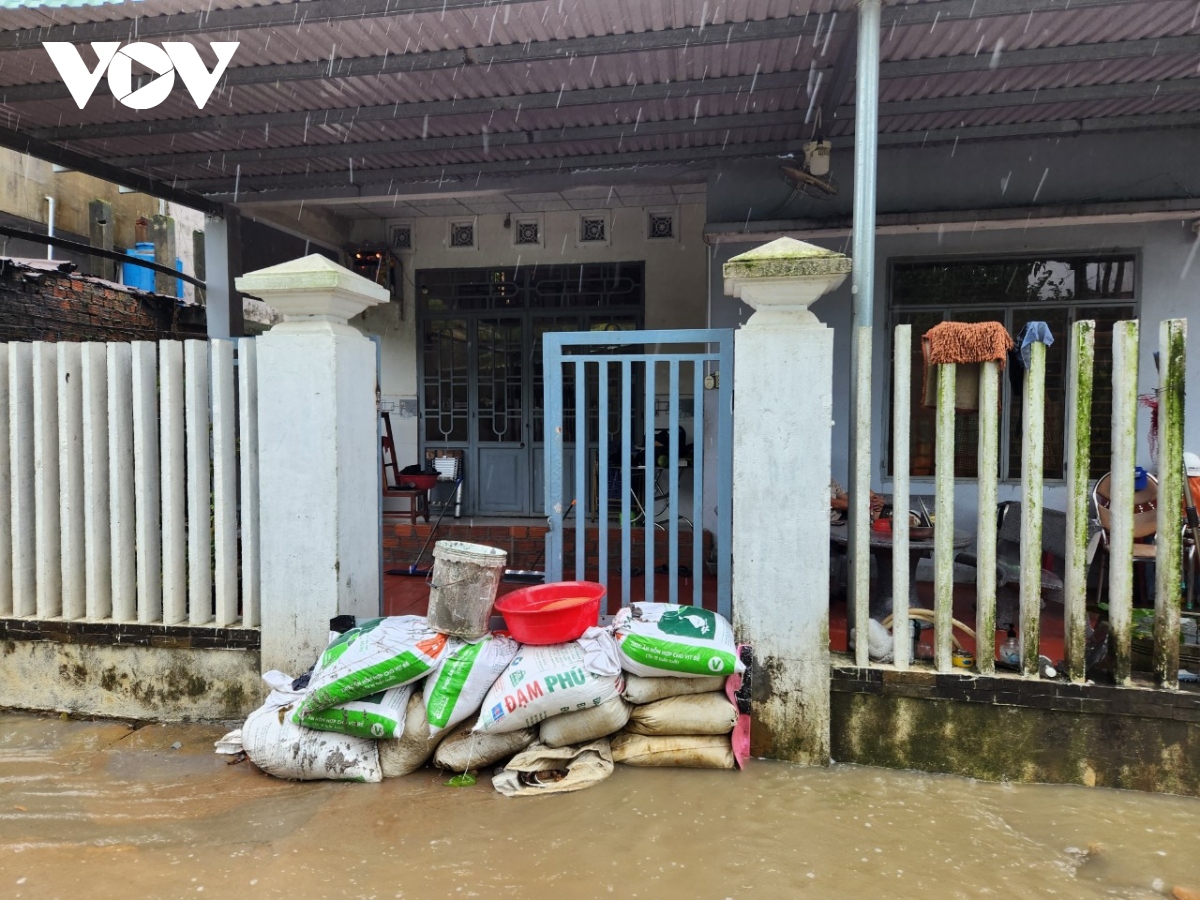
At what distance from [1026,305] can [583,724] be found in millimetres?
4839

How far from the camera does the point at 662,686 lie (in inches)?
119

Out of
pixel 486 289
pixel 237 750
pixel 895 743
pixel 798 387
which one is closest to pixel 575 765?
pixel 895 743

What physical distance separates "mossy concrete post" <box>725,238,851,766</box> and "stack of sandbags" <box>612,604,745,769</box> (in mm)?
171

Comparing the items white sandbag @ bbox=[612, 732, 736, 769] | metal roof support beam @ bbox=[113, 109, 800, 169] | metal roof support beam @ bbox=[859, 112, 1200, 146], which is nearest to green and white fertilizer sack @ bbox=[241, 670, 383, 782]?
white sandbag @ bbox=[612, 732, 736, 769]

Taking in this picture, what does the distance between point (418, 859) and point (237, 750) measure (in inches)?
50.9

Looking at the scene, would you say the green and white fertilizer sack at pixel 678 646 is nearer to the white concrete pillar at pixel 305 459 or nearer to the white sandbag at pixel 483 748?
the white sandbag at pixel 483 748

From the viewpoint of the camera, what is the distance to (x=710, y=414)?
5.80 meters

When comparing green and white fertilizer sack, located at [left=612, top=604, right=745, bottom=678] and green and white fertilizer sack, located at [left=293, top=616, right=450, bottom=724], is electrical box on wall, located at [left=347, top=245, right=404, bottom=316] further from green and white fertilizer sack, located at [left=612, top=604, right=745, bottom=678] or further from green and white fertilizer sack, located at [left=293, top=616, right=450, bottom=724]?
green and white fertilizer sack, located at [left=612, top=604, right=745, bottom=678]

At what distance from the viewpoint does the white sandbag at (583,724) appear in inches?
117

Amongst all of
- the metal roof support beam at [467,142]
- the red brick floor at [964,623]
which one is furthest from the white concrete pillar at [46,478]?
the red brick floor at [964,623]

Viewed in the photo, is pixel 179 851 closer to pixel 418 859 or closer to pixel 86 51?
pixel 418 859

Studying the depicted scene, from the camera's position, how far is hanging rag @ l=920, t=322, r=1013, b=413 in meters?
2.99

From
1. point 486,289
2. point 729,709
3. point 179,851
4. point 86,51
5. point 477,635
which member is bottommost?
point 179,851

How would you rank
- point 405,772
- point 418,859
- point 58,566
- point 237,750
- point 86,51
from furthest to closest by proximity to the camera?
point 86,51, point 58,566, point 237,750, point 405,772, point 418,859
